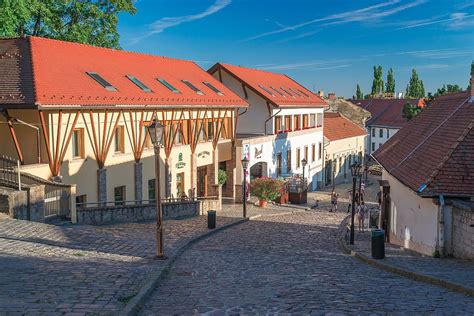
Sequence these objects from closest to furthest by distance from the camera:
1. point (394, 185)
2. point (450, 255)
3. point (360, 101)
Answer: point (450, 255) < point (394, 185) < point (360, 101)

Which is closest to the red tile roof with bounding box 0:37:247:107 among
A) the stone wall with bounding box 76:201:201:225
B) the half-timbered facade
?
the half-timbered facade

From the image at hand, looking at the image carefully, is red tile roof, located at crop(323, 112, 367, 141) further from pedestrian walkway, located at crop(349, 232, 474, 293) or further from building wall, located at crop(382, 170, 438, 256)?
pedestrian walkway, located at crop(349, 232, 474, 293)

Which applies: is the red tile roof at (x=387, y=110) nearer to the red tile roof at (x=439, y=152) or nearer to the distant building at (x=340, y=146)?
the distant building at (x=340, y=146)

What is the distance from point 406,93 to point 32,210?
11200cm

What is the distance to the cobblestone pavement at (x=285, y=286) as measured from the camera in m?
8.04

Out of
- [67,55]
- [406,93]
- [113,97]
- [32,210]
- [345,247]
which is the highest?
[406,93]

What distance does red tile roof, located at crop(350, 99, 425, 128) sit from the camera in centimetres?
7575

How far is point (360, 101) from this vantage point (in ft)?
283

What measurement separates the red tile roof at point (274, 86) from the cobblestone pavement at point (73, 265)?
68.7 ft

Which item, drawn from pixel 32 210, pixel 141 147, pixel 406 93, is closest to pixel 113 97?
pixel 141 147

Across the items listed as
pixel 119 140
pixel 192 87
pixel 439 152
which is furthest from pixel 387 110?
pixel 439 152

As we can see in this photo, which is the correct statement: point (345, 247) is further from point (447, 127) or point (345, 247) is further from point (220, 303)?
point (220, 303)

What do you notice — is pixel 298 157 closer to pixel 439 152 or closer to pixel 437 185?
pixel 439 152

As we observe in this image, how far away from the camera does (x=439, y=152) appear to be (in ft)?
52.0
